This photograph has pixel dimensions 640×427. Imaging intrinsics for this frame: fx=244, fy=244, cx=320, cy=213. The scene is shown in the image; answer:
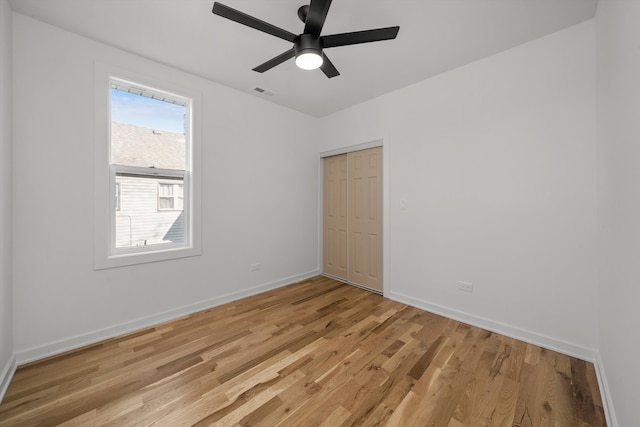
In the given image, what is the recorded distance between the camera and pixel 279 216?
380cm

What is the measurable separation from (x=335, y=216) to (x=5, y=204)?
3.52m

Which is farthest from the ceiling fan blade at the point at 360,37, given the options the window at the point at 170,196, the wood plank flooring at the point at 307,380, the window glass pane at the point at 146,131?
the wood plank flooring at the point at 307,380

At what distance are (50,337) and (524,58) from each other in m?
4.92

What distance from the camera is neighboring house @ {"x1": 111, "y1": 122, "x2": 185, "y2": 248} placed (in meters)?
2.47

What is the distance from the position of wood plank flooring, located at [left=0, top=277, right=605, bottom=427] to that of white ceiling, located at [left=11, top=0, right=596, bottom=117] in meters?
2.79

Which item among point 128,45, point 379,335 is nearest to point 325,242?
point 379,335

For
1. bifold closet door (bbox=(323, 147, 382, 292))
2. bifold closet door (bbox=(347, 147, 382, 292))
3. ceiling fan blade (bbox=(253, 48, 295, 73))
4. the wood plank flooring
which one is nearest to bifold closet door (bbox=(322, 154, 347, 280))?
bifold closet door (bbox=(323, 147, 382, 292))

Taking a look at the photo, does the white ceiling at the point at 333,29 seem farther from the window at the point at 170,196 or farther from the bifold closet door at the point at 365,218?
the window at the point at 170,196

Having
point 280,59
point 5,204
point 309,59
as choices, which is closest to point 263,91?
point 280,59

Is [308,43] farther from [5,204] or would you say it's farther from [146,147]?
[5,204]

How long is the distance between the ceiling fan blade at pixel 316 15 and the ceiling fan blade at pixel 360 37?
3.7 inches

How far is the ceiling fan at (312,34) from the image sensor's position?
1519mm

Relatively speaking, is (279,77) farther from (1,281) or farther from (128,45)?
(1,281)

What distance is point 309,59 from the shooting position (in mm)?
1845
